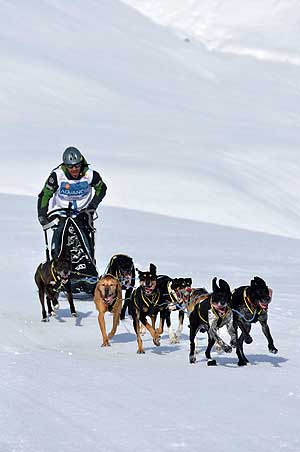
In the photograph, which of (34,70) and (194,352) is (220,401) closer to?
(194,352)

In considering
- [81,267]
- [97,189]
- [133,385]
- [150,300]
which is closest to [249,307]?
[150,300]

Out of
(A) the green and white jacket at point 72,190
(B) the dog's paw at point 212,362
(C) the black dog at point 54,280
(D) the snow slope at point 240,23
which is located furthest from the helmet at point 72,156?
(D) the snow slope at point 240,23

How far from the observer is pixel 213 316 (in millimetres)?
8039

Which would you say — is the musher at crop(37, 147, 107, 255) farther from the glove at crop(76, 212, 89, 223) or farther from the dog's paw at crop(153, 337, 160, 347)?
the dog's paw at crop(153, 337, 160, 347)

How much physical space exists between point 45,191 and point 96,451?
6.26 m

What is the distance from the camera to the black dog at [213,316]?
7.84 m

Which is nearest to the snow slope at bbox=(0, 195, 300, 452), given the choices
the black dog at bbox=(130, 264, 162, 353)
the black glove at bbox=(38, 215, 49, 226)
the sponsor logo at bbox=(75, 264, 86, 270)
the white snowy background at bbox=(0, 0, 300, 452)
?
the white snowy background at bbox=(0, 0, 300, 452)

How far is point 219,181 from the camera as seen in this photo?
2169cm

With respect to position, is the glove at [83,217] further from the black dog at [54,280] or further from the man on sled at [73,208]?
the black dog at [54,280]

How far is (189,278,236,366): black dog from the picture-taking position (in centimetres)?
784

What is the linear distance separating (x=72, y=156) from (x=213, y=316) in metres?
3.64

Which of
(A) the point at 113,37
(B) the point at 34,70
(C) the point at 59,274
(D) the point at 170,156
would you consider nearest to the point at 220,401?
(C) the point at 59,274

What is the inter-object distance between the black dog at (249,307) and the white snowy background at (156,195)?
197 mm

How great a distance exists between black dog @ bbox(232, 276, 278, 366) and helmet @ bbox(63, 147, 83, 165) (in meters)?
3.52
